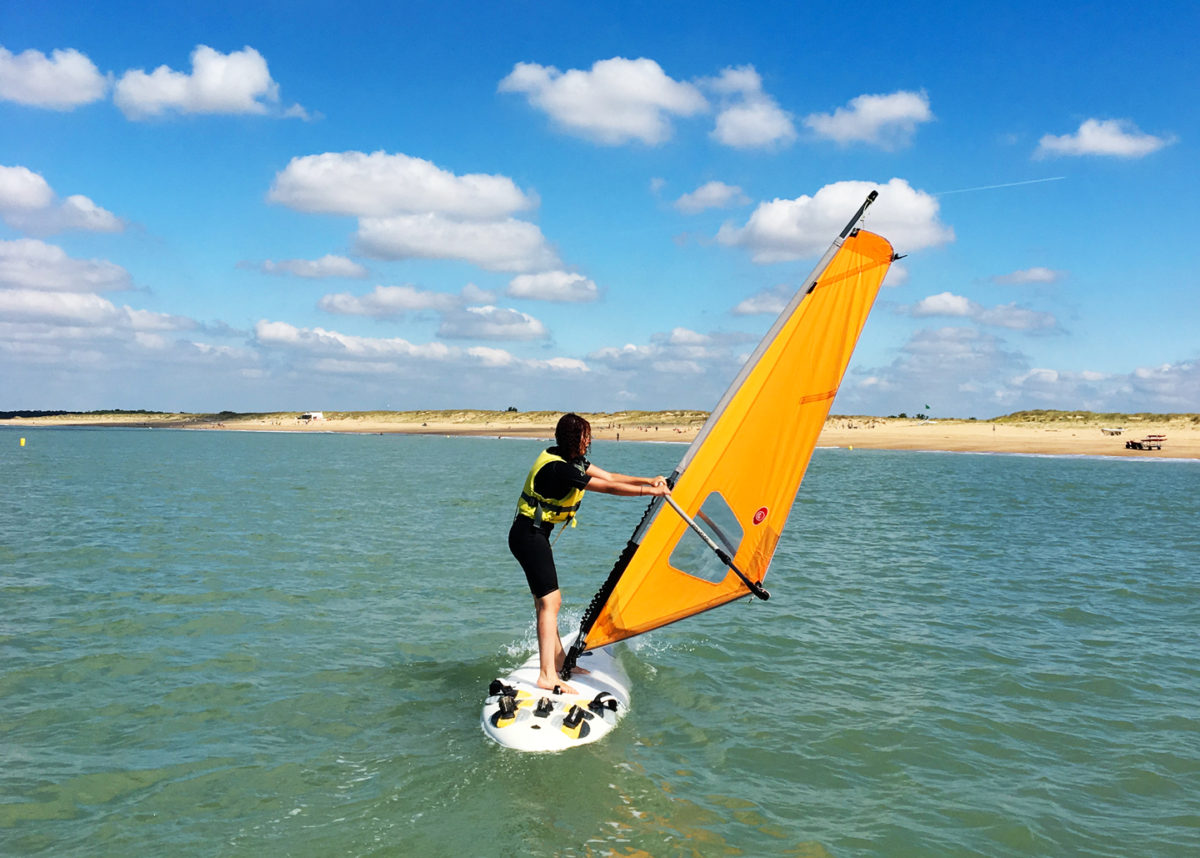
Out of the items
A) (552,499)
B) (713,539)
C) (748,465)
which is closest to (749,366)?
(748,465)

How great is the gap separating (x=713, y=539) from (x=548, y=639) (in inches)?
66.0

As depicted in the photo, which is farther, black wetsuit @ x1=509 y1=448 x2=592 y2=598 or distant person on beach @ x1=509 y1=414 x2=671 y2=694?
black wetsuit @ x1=509 y1=448 x2=592 y2=598

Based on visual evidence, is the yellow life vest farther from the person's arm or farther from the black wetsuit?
the person's arm

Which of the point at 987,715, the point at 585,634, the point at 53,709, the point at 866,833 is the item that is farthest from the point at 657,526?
the point at 53,709

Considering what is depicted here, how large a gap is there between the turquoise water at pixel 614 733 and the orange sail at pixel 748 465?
3.88ft

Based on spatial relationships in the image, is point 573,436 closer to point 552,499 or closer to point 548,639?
point 552,499

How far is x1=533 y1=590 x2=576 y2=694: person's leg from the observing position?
650 cm

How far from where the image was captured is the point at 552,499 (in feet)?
20.8

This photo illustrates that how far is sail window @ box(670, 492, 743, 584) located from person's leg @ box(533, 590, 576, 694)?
115cm

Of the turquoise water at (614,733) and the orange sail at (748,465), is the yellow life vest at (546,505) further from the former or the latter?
the turquoise water at (614,733)

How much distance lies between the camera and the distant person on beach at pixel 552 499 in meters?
6.05

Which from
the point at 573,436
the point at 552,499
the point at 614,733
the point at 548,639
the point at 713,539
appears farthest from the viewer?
the point at 713,539

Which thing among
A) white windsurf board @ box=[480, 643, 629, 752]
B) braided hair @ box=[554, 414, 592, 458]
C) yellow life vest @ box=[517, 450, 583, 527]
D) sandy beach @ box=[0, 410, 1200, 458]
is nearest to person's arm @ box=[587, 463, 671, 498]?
braided hair @ box=[554, 414, 592, 458]

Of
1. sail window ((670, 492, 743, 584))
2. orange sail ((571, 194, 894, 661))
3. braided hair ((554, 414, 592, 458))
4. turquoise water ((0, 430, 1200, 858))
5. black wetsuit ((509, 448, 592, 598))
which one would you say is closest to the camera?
turquoise water ((0, 430, 1200, 858))
